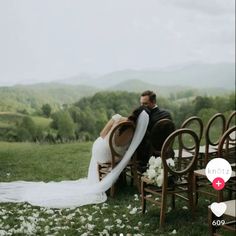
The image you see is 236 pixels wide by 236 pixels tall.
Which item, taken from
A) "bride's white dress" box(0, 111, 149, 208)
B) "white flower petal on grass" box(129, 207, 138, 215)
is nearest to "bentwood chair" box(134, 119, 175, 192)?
"bride's white dress" box(0, 111, 149, 208)

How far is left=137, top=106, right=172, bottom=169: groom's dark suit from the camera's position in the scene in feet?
19.0

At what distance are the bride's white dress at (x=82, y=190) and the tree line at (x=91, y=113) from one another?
282 cm

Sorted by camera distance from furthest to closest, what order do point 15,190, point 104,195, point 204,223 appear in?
point 15,190 < point 104,195 < point 204,223

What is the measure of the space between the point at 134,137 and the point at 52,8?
4.14 metres

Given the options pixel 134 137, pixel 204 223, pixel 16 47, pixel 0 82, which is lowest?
pixel 204 223

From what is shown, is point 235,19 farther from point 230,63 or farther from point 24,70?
point 24,70

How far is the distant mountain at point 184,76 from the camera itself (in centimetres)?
1056

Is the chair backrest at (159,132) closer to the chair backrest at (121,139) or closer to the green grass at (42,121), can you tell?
the chair backrest at (121,139)

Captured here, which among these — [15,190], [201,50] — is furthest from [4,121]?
[201,50]

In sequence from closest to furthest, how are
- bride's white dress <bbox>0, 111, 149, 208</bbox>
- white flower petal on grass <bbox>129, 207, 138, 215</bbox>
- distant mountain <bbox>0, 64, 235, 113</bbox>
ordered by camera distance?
white flower petal on grass <bbox>129, 207, 138, 215</bbox> < bride's white dress <bbox>0, 111, 149, 208</bbox> < distant mountain <bbox>0, 64, 235, 113</bbox>

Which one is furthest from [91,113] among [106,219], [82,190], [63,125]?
[106,219]

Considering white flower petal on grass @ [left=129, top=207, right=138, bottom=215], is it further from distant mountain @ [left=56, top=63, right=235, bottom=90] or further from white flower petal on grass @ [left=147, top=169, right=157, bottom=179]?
distant mountain @ [left=56, top=63, right=235, bottom=90]

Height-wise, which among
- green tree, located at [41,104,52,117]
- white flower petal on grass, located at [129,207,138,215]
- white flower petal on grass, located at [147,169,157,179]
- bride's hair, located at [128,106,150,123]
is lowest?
white flower petal on grass, located at [129,207,138,215]

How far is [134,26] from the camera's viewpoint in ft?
33.7
